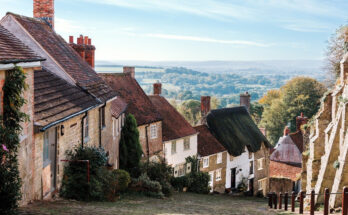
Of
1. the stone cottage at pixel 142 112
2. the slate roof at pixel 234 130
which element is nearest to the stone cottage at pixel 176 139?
the stone cottage at pixel 142 112

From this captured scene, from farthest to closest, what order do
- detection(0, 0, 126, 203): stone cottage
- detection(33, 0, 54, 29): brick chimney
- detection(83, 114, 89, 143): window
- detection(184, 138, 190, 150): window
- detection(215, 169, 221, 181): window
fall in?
1. detection(215, 169, 221, 181): window
2. detection(184, 138, 190, 150): window
3. detection(33, 0, 54, 29): brick chimney
4. detection(83, 114, 89, 143): window
5. detection(0, 0, 126, 203): stone cottage

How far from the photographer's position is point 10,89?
33.1 feet

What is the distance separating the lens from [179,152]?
111 ft

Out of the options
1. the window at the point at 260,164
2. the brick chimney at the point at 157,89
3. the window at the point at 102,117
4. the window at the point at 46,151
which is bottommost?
the window at the point at 260,164

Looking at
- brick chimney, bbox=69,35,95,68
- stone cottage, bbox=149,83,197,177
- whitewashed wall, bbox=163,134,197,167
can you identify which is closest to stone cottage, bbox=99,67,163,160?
whitewashed wall, bbox=163,134,197,167

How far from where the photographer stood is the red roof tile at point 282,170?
45266 millimetres

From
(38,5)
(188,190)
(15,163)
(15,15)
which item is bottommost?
(188,190)

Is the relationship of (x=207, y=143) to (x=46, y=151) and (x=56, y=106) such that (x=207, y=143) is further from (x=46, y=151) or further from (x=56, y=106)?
(x=46, y=151)

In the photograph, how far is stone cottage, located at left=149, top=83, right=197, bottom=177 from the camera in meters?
32.8

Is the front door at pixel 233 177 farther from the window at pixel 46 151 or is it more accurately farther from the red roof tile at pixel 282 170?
the window at pixel 46 151

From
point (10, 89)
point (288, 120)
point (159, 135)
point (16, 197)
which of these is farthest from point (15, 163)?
point (288, 120)

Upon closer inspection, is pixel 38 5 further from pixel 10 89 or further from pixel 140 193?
pixel 10 89

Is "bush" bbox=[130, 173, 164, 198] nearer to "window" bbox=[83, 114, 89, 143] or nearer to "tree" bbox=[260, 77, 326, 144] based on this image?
"window" bbox=[83, 114, 89, 143]

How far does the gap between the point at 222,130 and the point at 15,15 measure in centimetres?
2551
